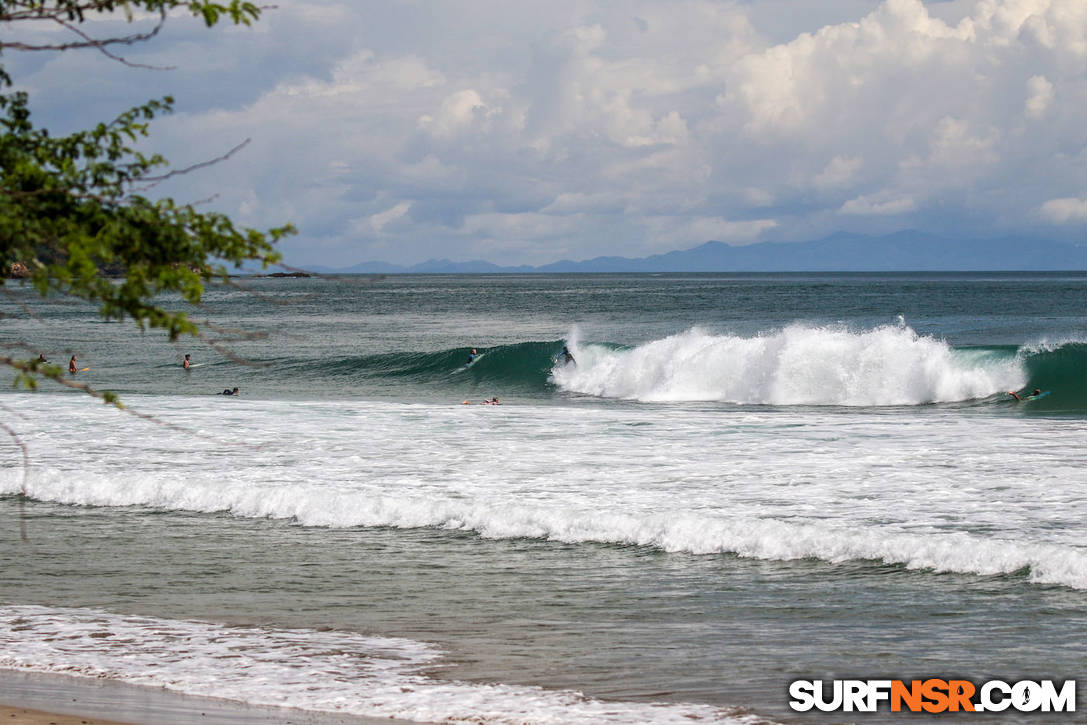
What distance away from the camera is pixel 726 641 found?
7762 mm

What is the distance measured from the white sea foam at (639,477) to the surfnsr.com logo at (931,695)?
299 centimetres

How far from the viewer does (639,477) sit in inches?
576

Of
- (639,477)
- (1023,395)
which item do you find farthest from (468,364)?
(639,477)

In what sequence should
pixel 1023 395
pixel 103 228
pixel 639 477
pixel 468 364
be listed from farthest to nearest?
pixel 468 364 → pixel 1023 395 → pixel 639 477 → pixel 103 228

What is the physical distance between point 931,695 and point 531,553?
199 inches

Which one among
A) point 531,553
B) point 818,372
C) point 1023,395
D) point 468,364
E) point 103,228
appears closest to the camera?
point 103,228

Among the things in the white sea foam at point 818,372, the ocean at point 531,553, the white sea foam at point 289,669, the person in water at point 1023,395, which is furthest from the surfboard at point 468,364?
the white sea foam at point 289,669

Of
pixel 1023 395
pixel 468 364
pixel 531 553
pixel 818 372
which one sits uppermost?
pixel 818 372

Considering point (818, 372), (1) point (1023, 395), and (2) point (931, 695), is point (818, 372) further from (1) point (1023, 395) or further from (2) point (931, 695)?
(2) point (931, 695)

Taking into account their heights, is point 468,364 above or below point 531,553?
above

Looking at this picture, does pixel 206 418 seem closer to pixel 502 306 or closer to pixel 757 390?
pixel 757 390

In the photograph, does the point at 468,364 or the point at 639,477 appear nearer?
the point at 639,477

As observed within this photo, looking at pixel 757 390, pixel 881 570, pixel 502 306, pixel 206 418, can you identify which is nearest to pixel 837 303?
pixel 502 306

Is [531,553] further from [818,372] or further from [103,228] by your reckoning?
[818,372]
